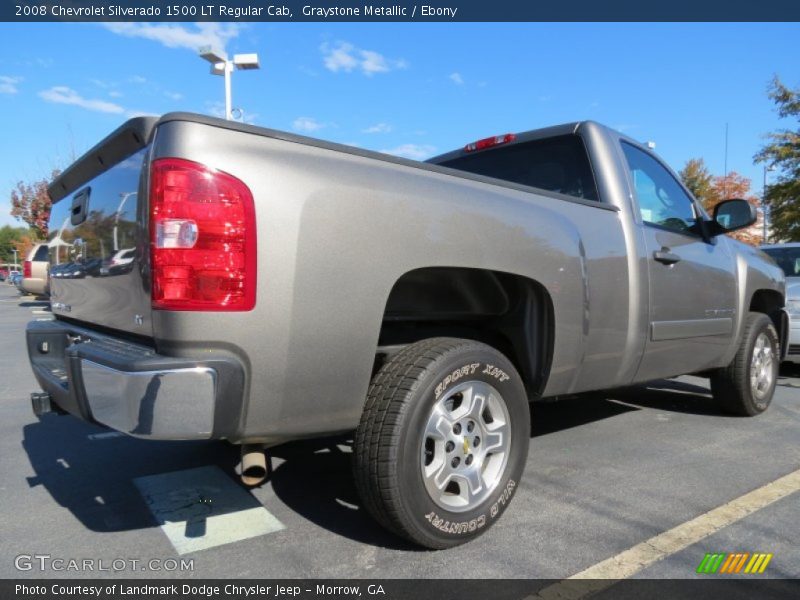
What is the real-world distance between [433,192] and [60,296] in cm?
211

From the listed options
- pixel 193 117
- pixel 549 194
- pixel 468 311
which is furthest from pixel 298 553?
pixel 549 194

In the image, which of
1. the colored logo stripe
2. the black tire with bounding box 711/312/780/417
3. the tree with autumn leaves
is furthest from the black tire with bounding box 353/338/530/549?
the tree with autumn leaves

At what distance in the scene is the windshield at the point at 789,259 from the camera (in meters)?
7.73

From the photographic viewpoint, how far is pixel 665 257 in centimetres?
359

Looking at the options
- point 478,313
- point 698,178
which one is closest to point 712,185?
point 698,178

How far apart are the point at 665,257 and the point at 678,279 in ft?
0.73

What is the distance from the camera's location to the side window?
3.78m

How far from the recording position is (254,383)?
1.99 m

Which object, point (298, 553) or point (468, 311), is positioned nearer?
point (298, 553)

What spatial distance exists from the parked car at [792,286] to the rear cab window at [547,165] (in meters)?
4.14

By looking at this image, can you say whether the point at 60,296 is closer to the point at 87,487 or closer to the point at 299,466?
the point at 87,487

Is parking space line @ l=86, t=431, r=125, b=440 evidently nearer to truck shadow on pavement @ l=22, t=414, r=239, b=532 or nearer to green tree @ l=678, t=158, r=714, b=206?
truck shadow on pavement @ l=22, t=414, r=239, b=532

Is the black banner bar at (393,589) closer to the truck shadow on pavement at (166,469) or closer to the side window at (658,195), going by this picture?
the truck shadow on pavement at (166,469)

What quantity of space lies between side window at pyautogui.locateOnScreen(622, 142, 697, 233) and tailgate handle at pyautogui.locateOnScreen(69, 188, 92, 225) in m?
3.03
